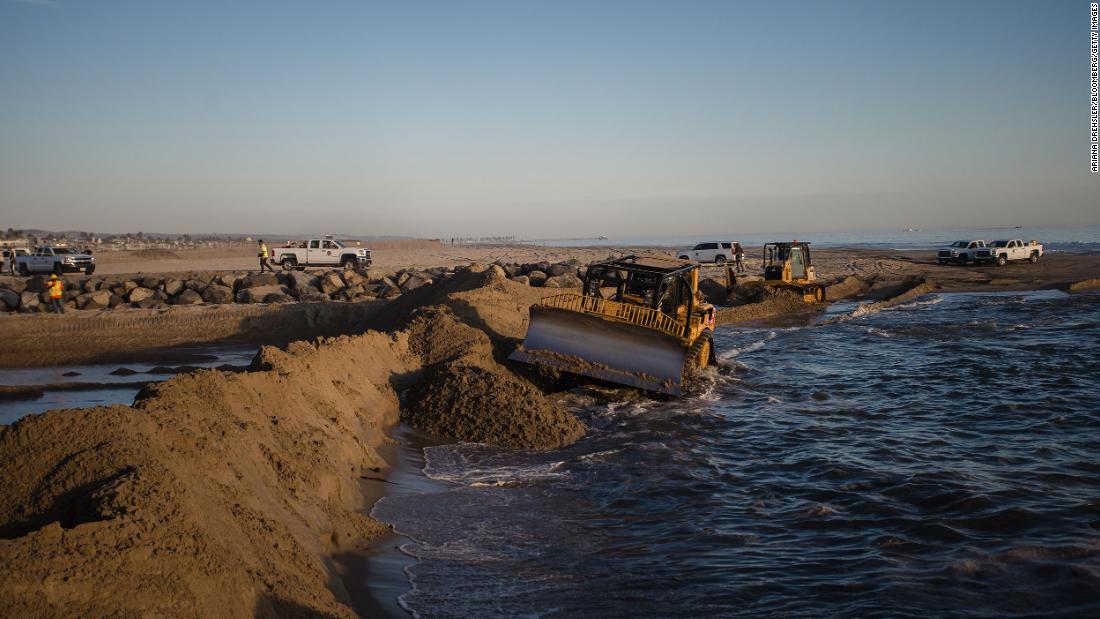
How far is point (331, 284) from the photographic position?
2741 centimetres

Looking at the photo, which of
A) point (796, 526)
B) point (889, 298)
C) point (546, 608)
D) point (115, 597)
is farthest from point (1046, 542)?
point (889, 298)

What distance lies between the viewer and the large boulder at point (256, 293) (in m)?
24.1

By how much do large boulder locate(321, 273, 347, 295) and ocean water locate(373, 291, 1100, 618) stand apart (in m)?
15.9

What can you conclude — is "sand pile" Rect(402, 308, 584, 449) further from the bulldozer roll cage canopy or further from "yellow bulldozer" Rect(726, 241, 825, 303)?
"yellow bulldozer" Rect(726, 241, 825, 303)

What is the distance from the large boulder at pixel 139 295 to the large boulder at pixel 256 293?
301 centimetres

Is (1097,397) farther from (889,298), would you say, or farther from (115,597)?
(889,298)

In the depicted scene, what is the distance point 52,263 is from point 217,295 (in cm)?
1610

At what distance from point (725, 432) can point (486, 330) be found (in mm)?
6168

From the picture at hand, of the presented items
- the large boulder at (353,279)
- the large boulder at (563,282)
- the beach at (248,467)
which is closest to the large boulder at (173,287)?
the large boulder at (353,279)

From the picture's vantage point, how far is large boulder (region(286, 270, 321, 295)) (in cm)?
2594

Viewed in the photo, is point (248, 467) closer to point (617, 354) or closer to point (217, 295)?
point (617, 354)

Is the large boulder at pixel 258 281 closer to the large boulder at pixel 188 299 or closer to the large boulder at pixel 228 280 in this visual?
the large boulder at pixel 228 280

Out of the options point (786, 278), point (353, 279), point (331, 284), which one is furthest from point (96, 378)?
point (786, 278)

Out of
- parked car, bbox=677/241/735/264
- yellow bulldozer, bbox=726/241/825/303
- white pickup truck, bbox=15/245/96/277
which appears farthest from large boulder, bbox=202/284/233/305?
parked car, bbox=677/241/735/264
